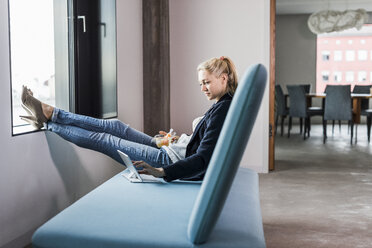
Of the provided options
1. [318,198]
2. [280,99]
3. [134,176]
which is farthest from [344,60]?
[134,176]

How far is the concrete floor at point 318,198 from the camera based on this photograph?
8.06 feet

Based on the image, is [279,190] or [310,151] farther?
[310,151]

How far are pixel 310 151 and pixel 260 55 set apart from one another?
199cm

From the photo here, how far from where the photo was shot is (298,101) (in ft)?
23.1

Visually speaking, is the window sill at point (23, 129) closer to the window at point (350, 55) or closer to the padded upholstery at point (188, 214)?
the padded upholstery at point (188, 214)

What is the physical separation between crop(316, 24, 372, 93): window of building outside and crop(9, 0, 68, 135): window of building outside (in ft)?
31.3

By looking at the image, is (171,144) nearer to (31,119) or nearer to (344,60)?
(31,119)

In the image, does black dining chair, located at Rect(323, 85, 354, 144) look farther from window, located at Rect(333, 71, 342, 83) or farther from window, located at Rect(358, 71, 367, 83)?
window, located at Rect(358, 71, 367, 83)

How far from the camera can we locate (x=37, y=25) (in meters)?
2.70

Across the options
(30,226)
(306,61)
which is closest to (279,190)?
(30,226)

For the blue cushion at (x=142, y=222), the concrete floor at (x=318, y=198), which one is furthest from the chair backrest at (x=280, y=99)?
the blue cushion at (x=142, y=222)

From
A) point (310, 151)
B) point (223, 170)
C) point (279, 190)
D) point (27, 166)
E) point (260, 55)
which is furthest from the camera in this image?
point (310, 151)

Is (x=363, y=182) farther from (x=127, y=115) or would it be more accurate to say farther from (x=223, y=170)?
(x=223, y=170)

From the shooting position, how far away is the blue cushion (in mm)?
1340
